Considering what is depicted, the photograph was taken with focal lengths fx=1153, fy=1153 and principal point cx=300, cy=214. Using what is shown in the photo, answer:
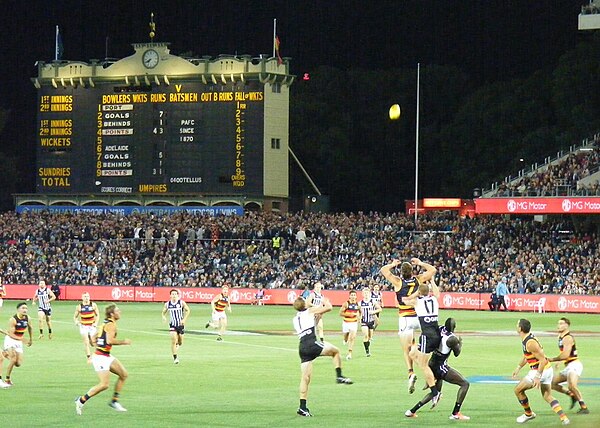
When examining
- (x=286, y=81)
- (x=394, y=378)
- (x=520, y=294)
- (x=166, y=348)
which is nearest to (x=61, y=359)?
(x=166, y=348)

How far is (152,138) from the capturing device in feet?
212

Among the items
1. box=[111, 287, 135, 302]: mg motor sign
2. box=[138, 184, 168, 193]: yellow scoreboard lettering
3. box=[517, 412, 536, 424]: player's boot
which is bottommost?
box=[111, 287, 135, 302]: mg motor sign

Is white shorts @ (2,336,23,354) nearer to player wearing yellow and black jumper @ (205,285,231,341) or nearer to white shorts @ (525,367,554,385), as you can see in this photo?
white shorts @ (525,367,554,385)

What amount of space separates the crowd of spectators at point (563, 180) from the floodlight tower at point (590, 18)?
22.6 ft

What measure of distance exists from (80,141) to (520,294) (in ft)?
86.9

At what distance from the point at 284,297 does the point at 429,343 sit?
145 feet

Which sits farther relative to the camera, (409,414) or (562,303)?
(562,303)

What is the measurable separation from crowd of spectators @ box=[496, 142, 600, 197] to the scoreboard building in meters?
13.4

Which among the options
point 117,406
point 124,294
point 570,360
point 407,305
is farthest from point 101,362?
point 124,294

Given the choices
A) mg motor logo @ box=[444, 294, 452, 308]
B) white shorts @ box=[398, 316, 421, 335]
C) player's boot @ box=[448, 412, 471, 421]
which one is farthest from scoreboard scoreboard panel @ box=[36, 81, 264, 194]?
player's boot @ box=[448, 412, 471, 421]

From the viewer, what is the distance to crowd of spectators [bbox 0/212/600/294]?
204 feet

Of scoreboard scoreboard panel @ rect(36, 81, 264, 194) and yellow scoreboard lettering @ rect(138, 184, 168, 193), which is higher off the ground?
scoreboard scoreboard panel @ rect(36, 81, 264, 194)

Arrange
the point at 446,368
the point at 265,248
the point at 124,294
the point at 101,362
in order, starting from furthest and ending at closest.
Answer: the point at 265,248
the point at 124,294
the point at 101,362
the point at 446,368

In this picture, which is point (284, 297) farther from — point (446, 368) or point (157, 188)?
point (446, 368)
